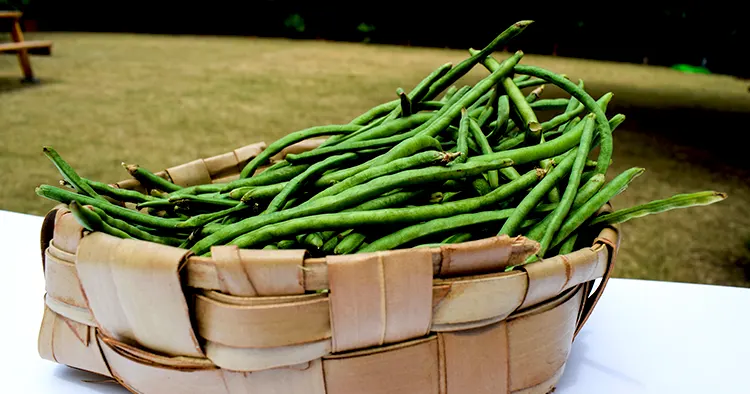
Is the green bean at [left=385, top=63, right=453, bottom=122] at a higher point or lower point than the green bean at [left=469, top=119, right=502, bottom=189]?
higher

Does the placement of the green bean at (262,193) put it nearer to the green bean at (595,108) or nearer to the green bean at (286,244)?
the green bean at (286,244)

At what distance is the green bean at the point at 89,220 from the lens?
614 mm

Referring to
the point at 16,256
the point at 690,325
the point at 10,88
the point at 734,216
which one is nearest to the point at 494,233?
the point at 690,325

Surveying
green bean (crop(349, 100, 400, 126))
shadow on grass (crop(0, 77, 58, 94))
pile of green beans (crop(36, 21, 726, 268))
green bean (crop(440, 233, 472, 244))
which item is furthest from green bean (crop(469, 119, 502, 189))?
shadow on grass (crop(0, 77, 58, 94))

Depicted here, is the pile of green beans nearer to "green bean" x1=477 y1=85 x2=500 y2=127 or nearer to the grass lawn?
"green bean" x1=477 y1=85 x2=500 y2=127

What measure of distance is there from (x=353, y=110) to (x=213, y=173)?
3.39 m

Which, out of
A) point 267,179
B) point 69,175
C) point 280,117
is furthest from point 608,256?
point 280,117

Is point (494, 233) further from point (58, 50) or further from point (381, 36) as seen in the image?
point (381, 36)

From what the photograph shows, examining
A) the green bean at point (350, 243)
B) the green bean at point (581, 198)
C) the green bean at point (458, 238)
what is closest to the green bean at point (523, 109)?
the green bean at point (581, 198)

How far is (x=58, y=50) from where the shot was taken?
7.42 metres

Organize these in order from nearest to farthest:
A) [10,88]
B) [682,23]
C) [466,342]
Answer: [466,342] → [10,88] → [682,23]

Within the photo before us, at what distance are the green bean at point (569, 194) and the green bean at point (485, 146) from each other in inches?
3.4

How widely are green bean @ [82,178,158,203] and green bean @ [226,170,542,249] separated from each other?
203mm

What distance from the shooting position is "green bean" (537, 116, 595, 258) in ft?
2.37
